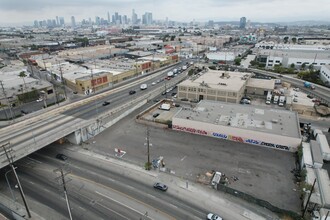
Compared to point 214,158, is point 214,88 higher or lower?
higher

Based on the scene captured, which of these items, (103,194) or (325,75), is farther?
(325,75)

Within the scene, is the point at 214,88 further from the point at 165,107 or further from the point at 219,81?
the point at 165,107

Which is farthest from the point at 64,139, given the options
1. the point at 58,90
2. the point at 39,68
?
the point at 39,68

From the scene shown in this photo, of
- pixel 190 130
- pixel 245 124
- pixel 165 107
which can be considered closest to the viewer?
pixel 245 124

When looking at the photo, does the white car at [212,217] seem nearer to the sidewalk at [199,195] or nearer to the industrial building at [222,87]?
the sidewalk at [199,195]

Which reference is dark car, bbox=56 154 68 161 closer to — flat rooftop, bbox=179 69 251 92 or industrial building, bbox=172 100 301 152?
industrial building, bbox=172 100 301 152

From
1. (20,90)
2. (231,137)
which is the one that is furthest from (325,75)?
(20,90)

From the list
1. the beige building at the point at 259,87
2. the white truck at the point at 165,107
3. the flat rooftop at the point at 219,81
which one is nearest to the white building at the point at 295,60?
the beige building at the point at 259,87
